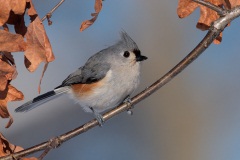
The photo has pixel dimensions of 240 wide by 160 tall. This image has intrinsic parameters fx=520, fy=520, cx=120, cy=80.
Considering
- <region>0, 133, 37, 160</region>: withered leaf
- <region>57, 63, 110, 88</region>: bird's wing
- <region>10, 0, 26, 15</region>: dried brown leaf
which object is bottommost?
<region>0, 133, 37, 160</region>: withered leaf

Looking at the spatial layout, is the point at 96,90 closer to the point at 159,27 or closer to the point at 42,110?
the point at 42,110

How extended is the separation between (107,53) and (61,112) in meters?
2.11

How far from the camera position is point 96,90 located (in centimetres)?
281

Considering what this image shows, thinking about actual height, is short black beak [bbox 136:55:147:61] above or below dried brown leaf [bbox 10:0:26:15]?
below

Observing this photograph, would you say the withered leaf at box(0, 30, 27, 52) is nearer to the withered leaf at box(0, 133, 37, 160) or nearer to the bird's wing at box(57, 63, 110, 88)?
the withered leaf at box(0, 133, 37, 160)

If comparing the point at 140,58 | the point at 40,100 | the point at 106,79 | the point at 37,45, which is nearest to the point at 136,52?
the point at 140,58

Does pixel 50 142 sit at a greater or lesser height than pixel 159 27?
lesser

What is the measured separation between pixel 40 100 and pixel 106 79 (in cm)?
38

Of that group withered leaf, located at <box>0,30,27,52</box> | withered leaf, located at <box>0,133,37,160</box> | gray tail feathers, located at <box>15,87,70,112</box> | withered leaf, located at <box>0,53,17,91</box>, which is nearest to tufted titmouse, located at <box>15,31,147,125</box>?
gray tail feathers, located at <box>15,87,70,112</box>

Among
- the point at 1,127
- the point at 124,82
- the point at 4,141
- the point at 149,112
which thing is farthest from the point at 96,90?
the point at 149,112

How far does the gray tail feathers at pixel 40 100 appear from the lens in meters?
2.60

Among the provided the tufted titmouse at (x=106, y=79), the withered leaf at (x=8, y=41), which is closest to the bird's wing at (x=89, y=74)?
the tufted titmouse at (x=106, y=79)

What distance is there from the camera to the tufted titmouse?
279cm

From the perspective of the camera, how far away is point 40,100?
2.71 metres
